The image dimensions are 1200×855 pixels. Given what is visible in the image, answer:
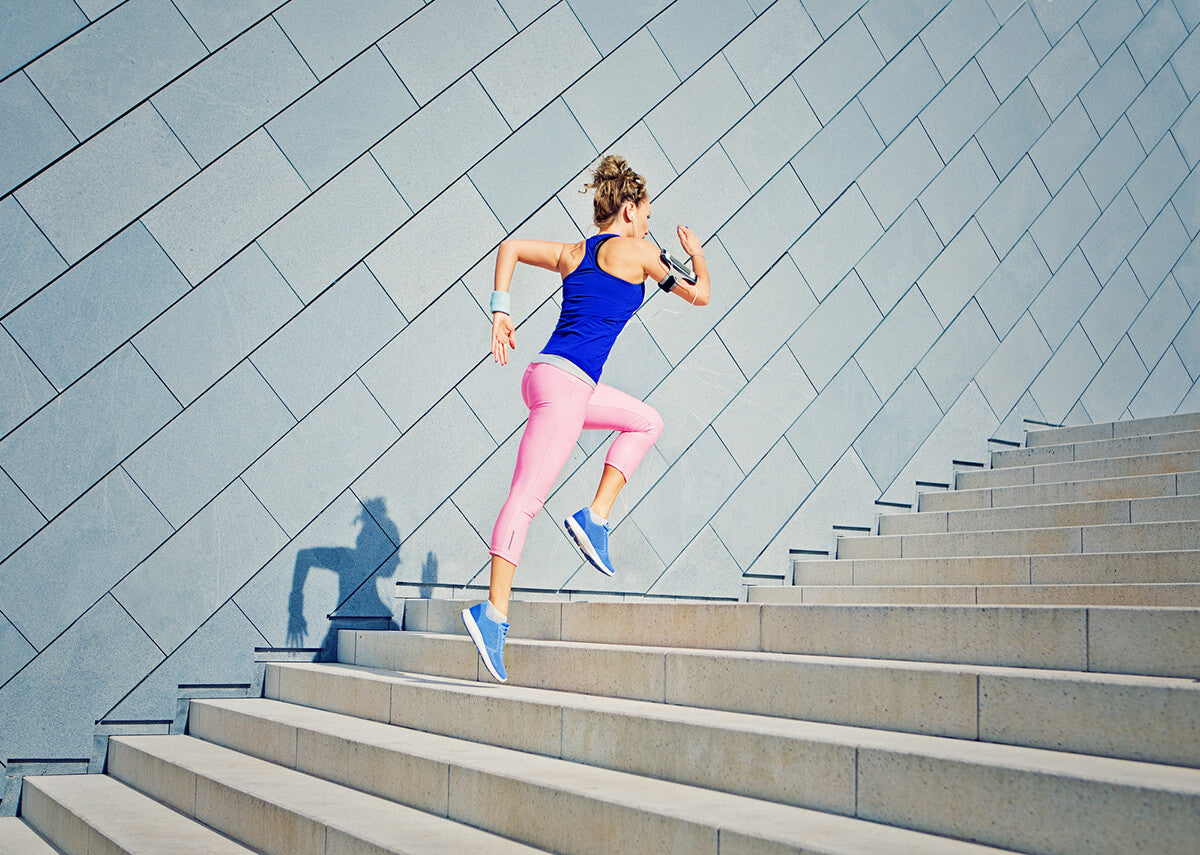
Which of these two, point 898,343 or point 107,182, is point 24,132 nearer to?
point 107,182

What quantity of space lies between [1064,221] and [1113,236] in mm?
751

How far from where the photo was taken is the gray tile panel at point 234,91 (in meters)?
6.16

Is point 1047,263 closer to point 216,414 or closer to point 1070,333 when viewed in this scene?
point 1070,333

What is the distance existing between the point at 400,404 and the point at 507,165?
1716 mm

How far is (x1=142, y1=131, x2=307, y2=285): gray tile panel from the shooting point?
6078 mm

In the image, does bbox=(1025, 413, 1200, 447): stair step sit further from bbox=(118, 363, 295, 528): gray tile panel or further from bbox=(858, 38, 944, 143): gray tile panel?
bbox=(118, 363, 295, 528): gray tile panel

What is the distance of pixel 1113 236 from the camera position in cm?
1011

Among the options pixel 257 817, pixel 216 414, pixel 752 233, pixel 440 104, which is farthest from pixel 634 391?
pixel 257 817

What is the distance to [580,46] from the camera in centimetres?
736

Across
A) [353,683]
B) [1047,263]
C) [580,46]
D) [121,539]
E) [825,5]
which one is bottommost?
[353,683]

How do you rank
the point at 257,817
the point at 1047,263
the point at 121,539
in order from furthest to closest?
the point at 1047,263 < the point at 121,539 < the point at 257,817

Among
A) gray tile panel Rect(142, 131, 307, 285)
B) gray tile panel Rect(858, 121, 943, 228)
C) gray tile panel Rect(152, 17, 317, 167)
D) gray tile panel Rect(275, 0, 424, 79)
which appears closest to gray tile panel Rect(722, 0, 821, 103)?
gray tile panel Rect(858, 121, 943, 228)

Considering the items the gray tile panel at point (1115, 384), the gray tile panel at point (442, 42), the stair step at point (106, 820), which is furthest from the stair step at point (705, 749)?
the gray tile panel at point (1115, 384)

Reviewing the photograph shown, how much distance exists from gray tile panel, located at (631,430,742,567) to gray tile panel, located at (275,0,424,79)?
330cm
